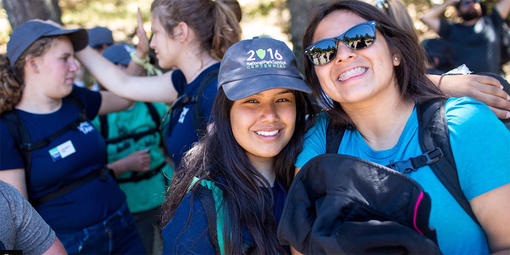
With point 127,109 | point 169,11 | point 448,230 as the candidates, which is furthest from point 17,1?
point 448,230

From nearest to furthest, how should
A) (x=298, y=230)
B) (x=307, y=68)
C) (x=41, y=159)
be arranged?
(x=298, y=230) → (x=307, y=68) → (x=41, y=159)

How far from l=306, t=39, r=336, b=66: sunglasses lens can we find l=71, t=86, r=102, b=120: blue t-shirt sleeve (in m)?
2.13

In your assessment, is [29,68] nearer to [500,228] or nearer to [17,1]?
[17,1]

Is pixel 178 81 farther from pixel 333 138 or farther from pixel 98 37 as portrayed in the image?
pixel 98 37

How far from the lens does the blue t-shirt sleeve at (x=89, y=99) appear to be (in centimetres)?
354

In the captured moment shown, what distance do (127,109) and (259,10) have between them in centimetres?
746

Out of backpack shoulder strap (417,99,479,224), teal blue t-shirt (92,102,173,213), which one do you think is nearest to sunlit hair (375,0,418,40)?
backpack shoulder strap (417,99,479,224)

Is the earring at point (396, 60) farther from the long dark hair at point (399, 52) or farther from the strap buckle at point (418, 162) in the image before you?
the strap buckle at point (418, 162)

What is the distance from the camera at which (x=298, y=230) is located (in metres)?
1.63

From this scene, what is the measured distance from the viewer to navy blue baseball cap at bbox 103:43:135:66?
4.80 metres

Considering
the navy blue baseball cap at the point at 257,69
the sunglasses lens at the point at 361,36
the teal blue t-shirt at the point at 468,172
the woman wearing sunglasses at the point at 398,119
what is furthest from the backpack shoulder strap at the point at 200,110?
the teal blue t-shirt at the point at 468,172

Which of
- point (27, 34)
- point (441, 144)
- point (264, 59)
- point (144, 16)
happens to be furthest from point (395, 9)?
point (144, 16)

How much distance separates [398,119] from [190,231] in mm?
995

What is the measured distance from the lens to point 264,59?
83.4 inches
